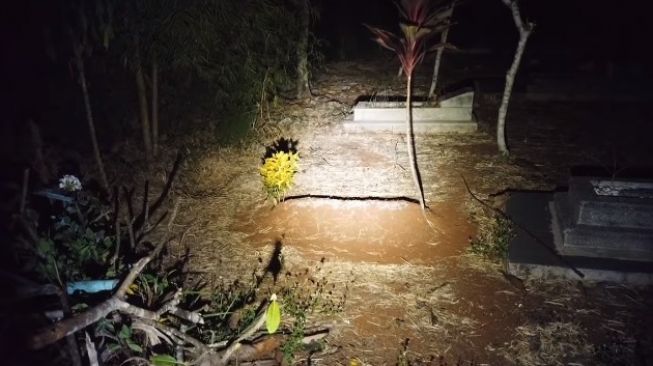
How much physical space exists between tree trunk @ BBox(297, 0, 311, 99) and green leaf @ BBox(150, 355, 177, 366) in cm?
643

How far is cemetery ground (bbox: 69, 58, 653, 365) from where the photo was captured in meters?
3.28

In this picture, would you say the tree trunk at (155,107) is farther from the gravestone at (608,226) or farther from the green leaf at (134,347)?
the gravestone at (608,226)

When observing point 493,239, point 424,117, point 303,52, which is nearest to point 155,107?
point 303,52

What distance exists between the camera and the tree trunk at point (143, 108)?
19.1 feet

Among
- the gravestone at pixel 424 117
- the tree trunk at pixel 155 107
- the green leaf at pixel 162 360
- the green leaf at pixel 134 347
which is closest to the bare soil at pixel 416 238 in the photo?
the gravestone at pixel 424 117

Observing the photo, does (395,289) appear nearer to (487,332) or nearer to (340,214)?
(487,332)

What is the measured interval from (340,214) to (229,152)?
2.59 metres

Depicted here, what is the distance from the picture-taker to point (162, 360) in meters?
2.88

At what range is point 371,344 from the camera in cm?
328

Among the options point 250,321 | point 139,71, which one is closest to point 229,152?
point 139,71

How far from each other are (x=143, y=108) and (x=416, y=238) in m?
4.07

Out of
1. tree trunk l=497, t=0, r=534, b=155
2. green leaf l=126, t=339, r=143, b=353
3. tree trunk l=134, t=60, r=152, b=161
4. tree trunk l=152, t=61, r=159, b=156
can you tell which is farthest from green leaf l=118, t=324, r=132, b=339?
tree trunk l=497, t=0, r=534, b=155

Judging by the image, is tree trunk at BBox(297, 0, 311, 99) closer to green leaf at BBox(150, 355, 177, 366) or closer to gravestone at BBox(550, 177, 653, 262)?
gravestone at BBox(550, 177, 653, 262)

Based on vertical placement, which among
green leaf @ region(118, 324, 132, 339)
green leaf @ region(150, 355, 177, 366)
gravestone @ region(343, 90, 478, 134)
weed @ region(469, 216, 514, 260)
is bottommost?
green leaf @ region(150, 355, 177, 366)
